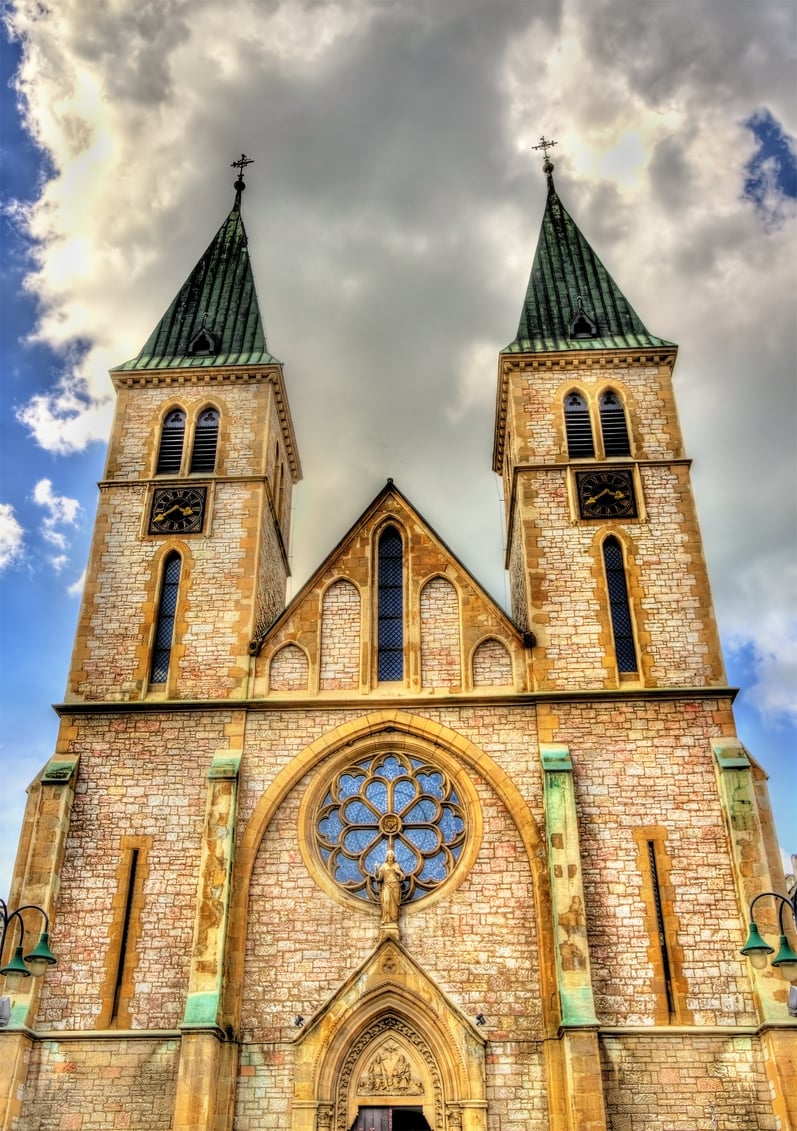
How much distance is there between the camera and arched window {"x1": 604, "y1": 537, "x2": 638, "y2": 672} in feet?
68.0

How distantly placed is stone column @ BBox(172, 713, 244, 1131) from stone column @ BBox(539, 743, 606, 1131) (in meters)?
5.22

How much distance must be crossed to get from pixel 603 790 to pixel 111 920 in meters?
8.91

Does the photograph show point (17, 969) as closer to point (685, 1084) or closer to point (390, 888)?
point (390, 888)

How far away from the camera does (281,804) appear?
63.5 feet

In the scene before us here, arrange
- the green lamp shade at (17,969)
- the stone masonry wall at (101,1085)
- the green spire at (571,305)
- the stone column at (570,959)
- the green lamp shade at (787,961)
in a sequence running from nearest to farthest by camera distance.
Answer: the green lamp shade at (787,961) < the green lamp shade at (17,969) < the stone column at (570,959) < the stone masonry wall at (101,1085) < the green spire at (571,305)

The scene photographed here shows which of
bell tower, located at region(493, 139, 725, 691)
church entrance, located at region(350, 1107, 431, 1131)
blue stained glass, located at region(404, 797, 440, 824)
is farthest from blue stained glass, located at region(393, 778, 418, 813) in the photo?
church entrance, located at region(350, 1107, 431, 1131)

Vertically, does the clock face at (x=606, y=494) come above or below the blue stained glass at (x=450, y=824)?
above

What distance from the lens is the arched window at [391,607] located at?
20922mm

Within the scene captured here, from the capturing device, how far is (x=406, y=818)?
19375 mm

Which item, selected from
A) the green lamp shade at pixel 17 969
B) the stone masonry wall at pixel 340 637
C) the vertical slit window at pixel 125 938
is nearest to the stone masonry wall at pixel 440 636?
the stone masonry wall at pixel 340 637

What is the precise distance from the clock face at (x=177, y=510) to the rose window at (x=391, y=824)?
6692 millimetres

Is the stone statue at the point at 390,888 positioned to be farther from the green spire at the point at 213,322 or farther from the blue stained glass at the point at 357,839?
the green spire at the point at 213,322

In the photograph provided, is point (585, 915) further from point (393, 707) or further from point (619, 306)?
point (619, 306)

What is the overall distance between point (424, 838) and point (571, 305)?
14.4 metres
